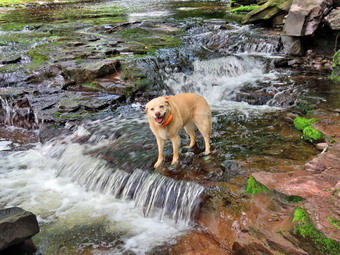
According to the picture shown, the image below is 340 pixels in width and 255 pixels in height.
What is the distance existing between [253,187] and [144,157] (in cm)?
287

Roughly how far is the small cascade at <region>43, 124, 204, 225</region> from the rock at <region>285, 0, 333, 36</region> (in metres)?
11.9

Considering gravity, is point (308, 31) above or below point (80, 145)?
above

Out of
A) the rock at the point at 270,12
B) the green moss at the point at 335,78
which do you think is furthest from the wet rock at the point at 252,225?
the rock at the point at 270,12

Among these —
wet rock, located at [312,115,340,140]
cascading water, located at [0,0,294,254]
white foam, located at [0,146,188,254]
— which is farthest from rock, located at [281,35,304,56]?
white foam, located at [0,146,188,254]

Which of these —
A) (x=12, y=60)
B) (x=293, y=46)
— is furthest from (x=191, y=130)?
(x=293, y=46)

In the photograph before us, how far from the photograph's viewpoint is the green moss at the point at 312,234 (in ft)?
12.2

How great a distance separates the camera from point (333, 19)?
14.8 m

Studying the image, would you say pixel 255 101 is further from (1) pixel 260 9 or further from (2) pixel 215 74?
(1) pixel 260 9

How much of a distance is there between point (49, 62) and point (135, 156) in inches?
338

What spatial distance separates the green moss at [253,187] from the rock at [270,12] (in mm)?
17849

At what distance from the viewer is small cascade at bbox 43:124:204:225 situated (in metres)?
5.91

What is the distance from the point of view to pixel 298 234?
4094mm

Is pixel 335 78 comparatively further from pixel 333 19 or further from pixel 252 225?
pixel 252 225

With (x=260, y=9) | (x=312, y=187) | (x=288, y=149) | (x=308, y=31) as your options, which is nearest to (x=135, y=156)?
(x=288, y=149)
